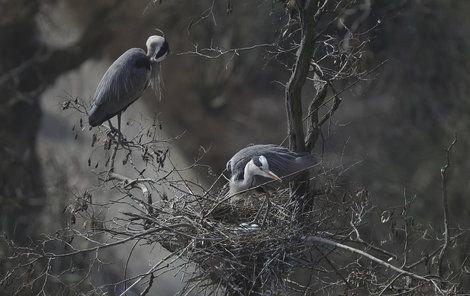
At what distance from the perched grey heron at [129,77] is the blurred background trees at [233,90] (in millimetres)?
3384

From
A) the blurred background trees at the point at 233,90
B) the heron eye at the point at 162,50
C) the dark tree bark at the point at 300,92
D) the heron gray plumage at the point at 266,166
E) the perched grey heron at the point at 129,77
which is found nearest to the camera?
the dark tree bark at the point at 300,92

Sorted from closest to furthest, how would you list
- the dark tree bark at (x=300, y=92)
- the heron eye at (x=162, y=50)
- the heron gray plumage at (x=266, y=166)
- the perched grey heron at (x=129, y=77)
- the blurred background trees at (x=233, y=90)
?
the dark tree bark at (x=300, y=92) → the heron gray plumage at (x=266, y=166) → the perched grey heron at (x=129, y=77) → the heron eye at (x=162, y=50) → the blurred background trees at (x=233, y=90)

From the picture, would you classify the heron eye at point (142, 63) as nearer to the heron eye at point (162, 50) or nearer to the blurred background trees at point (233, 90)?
the heron eye at point (162, 50)

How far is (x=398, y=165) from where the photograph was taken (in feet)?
40.8

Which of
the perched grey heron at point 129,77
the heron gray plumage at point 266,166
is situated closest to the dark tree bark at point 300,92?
the heron gray plumage at point 266,166

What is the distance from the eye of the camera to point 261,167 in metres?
6.37

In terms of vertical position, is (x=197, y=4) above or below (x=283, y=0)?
above

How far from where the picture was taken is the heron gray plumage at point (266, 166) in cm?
630

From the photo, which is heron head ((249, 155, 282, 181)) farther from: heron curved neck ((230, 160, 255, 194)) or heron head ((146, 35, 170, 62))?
heron head ((146, 35, 170, 62))

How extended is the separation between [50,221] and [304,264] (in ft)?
20.8

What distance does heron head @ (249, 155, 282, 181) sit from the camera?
6.32 metres

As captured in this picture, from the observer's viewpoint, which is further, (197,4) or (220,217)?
(197,4)

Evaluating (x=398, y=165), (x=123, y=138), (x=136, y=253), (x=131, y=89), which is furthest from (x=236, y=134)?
(x=123, y=138)

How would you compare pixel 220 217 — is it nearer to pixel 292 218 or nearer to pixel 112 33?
pixel 292 218
